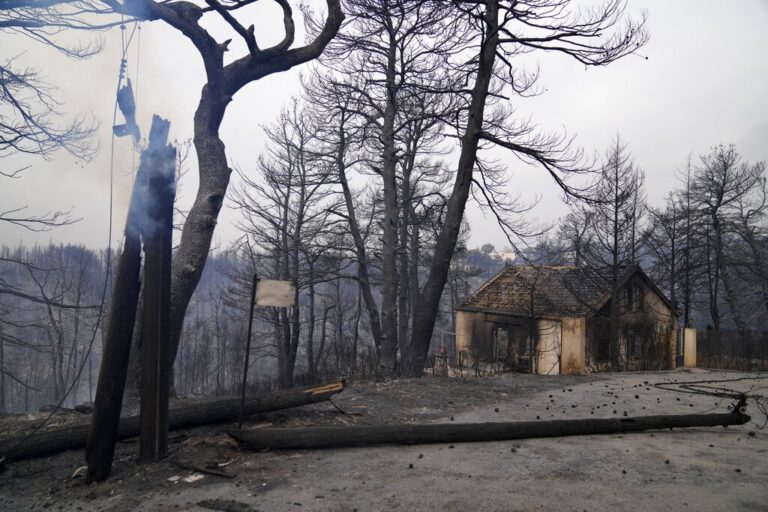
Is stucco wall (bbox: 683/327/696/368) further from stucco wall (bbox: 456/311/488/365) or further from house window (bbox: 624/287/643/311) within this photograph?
stucco wall (bbox: 456/311/488/365)

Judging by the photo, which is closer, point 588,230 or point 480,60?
point 480,60

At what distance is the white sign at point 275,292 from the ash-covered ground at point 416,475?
158 cm

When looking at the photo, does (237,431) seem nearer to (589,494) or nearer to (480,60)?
(589,494)

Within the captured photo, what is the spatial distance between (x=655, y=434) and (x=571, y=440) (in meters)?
1.21

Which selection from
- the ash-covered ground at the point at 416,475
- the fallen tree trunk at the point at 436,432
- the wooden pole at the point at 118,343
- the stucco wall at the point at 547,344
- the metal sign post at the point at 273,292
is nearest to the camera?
the ash-covered ground at the point at 416,475

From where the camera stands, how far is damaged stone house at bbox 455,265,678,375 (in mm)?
18438

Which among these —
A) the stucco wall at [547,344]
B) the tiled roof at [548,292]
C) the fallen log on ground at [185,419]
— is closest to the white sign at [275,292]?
the fallen log on ground at [185,419]

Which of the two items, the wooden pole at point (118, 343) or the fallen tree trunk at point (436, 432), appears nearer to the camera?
the wooden pole at point (118, 343)

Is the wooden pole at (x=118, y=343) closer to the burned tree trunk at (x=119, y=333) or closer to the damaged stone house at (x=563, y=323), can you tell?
the burned tree trunk at (x=119, y=333)

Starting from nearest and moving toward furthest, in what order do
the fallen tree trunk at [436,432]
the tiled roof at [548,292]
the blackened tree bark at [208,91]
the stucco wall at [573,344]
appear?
the fallen tree trunk at [436,432]
the blackened tree bark at [208,91]
the stucco wall at [573,344]
the tiled roof at [548,292]

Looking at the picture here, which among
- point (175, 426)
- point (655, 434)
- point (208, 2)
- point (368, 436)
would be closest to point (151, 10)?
point (208, 2)

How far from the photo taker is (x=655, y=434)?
6273mm

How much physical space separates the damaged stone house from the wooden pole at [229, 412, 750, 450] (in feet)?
30.0

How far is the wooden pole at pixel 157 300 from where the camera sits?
16.8 ft
